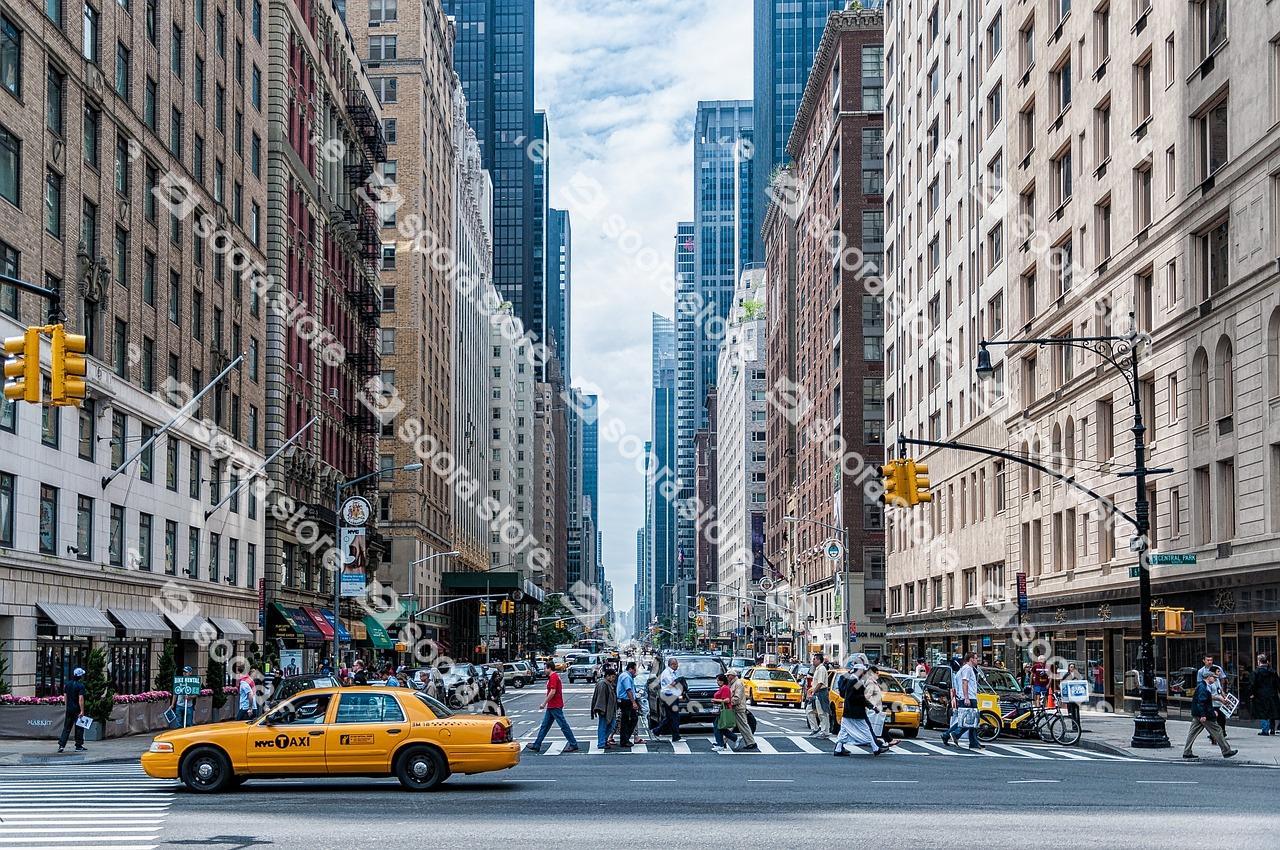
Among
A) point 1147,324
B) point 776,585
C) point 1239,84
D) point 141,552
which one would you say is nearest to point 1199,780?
point 1239,84

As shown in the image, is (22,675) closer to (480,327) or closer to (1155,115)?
(1155,115)

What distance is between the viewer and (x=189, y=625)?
5216 cm

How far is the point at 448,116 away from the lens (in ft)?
430

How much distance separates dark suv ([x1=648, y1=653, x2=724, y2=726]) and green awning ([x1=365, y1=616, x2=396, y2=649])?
49379 mm

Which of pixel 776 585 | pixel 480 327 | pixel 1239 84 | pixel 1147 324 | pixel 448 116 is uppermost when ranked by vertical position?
pixel 448 116

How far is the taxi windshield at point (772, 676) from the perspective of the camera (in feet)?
183

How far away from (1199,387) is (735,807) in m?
28.5

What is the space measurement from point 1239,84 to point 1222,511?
1164 cm

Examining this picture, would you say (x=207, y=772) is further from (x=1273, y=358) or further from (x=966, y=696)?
(x=1273, y=358)

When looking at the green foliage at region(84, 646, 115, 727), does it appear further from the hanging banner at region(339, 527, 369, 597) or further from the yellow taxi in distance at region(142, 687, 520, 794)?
the hanging banner at region(339, 527, 369, 597)

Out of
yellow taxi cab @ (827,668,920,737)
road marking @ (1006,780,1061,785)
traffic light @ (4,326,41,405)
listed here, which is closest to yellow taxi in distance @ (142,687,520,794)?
traffic light @ (4,326,41,405)

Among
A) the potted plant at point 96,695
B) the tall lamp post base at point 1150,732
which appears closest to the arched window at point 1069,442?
the tall lamp post base at point 1150,732

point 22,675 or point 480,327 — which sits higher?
point 480,327

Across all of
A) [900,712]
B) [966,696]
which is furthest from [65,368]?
[900,712]
